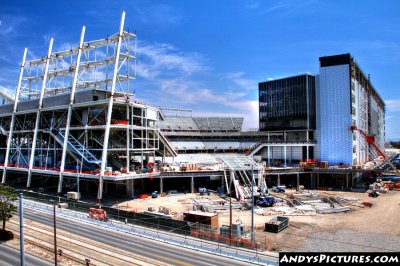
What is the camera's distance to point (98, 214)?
158 feet

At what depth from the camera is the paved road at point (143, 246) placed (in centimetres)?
3142

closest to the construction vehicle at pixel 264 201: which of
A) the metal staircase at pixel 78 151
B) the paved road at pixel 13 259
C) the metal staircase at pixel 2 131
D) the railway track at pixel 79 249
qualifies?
the railway track at pixel 79 249

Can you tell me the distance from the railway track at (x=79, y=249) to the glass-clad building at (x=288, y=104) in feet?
259

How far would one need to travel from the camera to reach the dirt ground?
134ft

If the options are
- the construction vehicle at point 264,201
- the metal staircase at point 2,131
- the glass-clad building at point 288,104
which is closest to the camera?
the construction vehicle at point 264,201

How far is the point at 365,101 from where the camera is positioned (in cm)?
11550

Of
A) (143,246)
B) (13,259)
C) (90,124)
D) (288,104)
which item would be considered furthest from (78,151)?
(288,104)

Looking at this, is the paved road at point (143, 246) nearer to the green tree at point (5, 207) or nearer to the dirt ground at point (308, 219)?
the green tree at point (5, 207)

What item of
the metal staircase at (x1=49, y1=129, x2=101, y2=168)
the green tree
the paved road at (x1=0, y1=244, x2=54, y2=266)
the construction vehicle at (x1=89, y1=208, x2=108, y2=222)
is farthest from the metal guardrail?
the metal staircase at (x1=49, y1=129, x2=101, y2=168)

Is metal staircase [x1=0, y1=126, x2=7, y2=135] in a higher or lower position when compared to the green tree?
higher

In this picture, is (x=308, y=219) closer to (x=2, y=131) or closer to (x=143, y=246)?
(x=143, y=246)

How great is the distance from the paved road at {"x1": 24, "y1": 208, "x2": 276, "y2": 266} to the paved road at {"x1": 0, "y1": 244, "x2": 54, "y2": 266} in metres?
7.39

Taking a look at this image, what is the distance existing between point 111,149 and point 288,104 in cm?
6089

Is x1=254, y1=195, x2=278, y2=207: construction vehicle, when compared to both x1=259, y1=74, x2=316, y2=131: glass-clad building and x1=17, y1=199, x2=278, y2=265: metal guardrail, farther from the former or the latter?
x1=259, y1=74, x2=316, y2=131: glass-clad building
